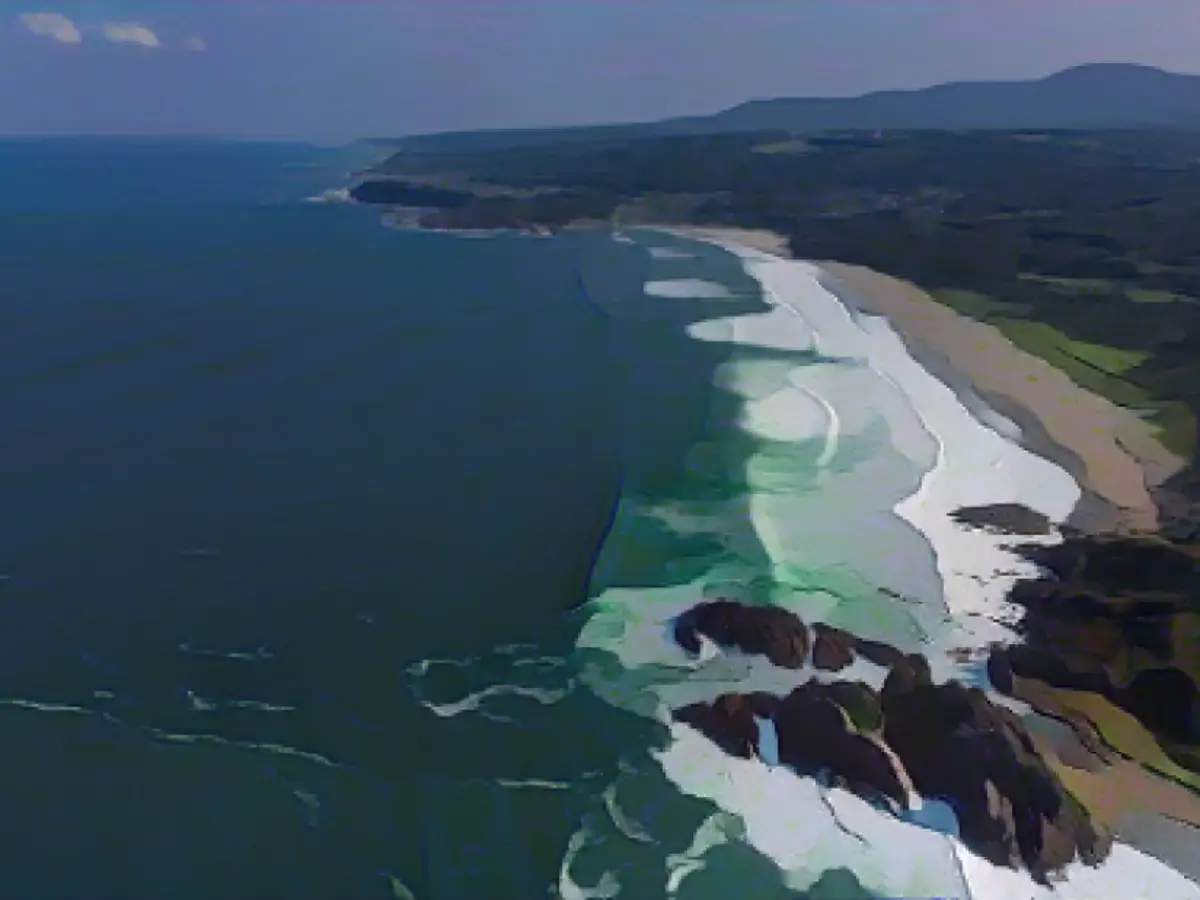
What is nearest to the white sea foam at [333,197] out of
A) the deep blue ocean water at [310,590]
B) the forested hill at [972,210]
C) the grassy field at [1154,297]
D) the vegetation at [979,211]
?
the forested hill at [972,210]

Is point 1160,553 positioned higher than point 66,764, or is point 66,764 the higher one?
point 1160,553

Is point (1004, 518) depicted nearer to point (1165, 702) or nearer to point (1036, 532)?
point (1036, 532)

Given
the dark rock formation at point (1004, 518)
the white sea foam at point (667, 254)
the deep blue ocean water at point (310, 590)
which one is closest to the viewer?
the deep blue ocean water at point (310, 590)

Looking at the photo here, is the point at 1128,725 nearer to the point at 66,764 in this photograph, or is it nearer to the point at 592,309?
the point at 66,764

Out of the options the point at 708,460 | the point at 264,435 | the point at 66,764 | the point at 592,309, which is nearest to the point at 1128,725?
the point at 708,460

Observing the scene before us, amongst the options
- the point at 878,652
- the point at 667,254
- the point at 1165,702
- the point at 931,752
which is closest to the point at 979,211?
the point at 667,254

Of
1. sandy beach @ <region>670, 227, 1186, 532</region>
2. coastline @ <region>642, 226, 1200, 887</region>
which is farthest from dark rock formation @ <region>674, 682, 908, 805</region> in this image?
sandy beach @ <region>670, 227, 1186, 532</region>

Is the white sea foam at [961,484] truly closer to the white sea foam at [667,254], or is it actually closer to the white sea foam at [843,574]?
the white sea foam at [843,574]
